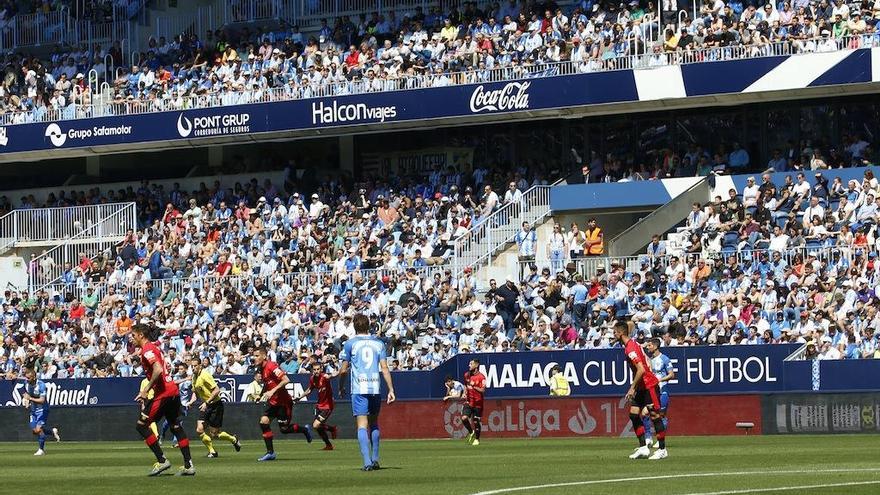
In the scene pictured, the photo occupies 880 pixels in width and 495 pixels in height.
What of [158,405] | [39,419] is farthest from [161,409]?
[39,419]

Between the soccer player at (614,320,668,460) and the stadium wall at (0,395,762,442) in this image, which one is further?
the stadium wall at (0,395,762,442)

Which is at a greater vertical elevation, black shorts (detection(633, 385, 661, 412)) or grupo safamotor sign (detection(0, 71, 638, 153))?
grupo safamotor sign (detection(0, 71, 638, 153))

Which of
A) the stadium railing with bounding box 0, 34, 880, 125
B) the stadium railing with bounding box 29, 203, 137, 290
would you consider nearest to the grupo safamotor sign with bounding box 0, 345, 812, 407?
the stadium railing with bounding box 0, 34, 880, 125

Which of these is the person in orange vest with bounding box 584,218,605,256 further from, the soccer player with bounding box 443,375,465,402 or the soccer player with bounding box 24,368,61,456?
the soccer player with bounding box 24,368,61,456

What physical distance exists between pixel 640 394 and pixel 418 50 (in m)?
25.6

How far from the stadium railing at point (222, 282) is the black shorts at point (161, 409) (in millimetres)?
21567

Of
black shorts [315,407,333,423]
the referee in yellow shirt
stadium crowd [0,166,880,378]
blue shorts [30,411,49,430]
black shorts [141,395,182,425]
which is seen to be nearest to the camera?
black shorts [141,395,182,425]

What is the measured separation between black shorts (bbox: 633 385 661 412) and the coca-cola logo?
2206 cm

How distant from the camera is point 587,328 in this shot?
123ft

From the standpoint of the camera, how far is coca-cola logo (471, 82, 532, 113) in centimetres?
4391

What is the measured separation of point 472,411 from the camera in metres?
32.8

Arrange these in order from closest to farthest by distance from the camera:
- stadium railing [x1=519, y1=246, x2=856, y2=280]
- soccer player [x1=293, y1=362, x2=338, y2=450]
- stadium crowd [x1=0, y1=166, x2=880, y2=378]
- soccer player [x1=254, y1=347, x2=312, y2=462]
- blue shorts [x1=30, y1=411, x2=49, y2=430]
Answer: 1. soccer player [x1=254, y1=347, x2=312, y2=462]
2. soccer player [x1=293, y1=362, x2=338, y2=450]
3. blue shorts [x1=30, y1=411, x2=49, y2=430]
4. stadium crowd [x1=0, y1=166, x2=880, y2=378]
5. stadium railing [x1=519, y1=246, x2=856, y2=280]

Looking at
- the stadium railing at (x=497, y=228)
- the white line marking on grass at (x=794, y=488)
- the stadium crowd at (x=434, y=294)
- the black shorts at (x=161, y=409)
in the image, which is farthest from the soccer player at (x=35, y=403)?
the white line marking on grass at (x=794, y=488)

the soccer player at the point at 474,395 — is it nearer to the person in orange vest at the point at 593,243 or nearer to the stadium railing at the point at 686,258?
the stadium railing at the point at 686,258
